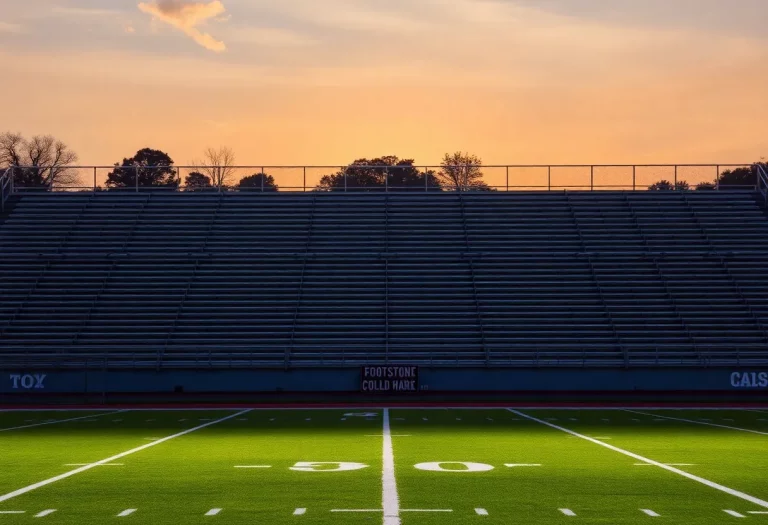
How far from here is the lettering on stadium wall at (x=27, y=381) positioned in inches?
1070

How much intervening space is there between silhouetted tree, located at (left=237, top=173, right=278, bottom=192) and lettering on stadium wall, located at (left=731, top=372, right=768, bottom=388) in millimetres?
19083

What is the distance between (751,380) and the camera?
27344mm

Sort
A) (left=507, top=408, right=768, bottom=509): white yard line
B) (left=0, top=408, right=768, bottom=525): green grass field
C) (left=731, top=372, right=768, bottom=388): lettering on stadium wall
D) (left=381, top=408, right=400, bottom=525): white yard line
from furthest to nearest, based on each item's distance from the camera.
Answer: (left=731, top=372, right=768, bottom=388): lettering on stadium wall
(left=507, top=408, right=768, bottom=509): white yard line
(left=0, top=408, right=768, bottom=525): green grass field
(left=381, top=408, right=400, bottom=525): white yard line

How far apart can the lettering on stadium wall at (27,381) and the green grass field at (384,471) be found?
6.94m

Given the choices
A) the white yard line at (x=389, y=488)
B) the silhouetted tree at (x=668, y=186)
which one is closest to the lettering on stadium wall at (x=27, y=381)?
the white yard line at (x=389, y=488)

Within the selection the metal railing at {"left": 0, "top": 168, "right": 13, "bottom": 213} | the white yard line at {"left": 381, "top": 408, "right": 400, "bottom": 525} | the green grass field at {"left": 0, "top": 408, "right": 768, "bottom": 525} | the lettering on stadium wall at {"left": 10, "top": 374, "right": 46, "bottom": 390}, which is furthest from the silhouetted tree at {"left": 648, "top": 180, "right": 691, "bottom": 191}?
the white yard line at {"left": 381, "top": 408, "right": 400, "bottom": 525}

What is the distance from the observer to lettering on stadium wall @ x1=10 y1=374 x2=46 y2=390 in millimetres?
27172

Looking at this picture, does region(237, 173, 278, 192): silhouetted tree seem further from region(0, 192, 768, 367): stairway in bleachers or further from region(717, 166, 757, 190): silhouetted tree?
region(717, 166, 757, 190): silhouetted tree

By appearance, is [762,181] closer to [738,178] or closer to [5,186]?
→ [738,178]

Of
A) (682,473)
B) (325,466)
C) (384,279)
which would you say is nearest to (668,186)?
(384,279)

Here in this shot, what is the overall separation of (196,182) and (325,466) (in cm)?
2865

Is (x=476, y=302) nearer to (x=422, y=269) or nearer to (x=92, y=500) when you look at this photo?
(x=422, y=269)

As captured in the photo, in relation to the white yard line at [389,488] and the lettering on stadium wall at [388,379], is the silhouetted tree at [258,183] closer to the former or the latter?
the lettering on stadium wall at [388,379]

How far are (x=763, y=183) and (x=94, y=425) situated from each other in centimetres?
2844
